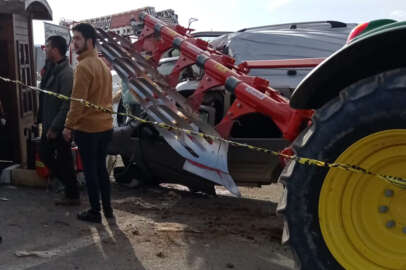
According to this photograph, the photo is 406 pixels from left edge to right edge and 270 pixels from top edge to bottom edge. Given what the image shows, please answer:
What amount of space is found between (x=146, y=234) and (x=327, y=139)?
7.67 ft

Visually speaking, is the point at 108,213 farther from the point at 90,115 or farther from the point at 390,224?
the point at 390,224

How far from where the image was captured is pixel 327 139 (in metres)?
2.52

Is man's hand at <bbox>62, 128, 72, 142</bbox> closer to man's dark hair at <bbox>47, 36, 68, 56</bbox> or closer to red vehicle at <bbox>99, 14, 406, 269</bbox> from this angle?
man's dark hair at <bbox>47, 36, 68, 56</bbox>

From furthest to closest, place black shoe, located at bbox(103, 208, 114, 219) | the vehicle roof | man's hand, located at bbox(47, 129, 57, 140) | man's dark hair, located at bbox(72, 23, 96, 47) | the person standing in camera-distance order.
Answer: the vehicle roof < man's hand, located at bbox(47, 129, 57, 140) < black shoe, located at bbox(103, 208, 114, 219) < man's dark hair, located at bbox(72, 23, 96, 47) < the person standing

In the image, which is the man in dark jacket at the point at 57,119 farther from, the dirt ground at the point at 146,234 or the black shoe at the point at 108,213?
the black shoe at the point at 108,213

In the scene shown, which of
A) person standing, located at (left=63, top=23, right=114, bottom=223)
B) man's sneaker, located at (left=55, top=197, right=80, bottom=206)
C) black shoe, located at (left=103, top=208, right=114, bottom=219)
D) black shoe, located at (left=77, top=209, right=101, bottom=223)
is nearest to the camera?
person standing, located at (left=63, top=23, right=114, bottom=223)

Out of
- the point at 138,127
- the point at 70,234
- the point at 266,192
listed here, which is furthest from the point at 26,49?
the point at 266,192

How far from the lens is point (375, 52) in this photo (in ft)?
8.35

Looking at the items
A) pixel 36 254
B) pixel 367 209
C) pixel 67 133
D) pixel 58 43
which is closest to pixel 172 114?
pixel 67 133

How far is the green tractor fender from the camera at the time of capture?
244 cm

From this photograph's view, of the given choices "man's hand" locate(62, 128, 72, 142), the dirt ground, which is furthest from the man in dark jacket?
"man's hand" locate(62, 128, 72, 142)

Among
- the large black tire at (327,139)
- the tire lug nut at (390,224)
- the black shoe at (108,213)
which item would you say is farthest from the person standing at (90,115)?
the tire lug nut at (390,224)

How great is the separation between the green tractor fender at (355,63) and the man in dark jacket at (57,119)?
2.88 meters

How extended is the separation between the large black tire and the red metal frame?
44.9 inches
